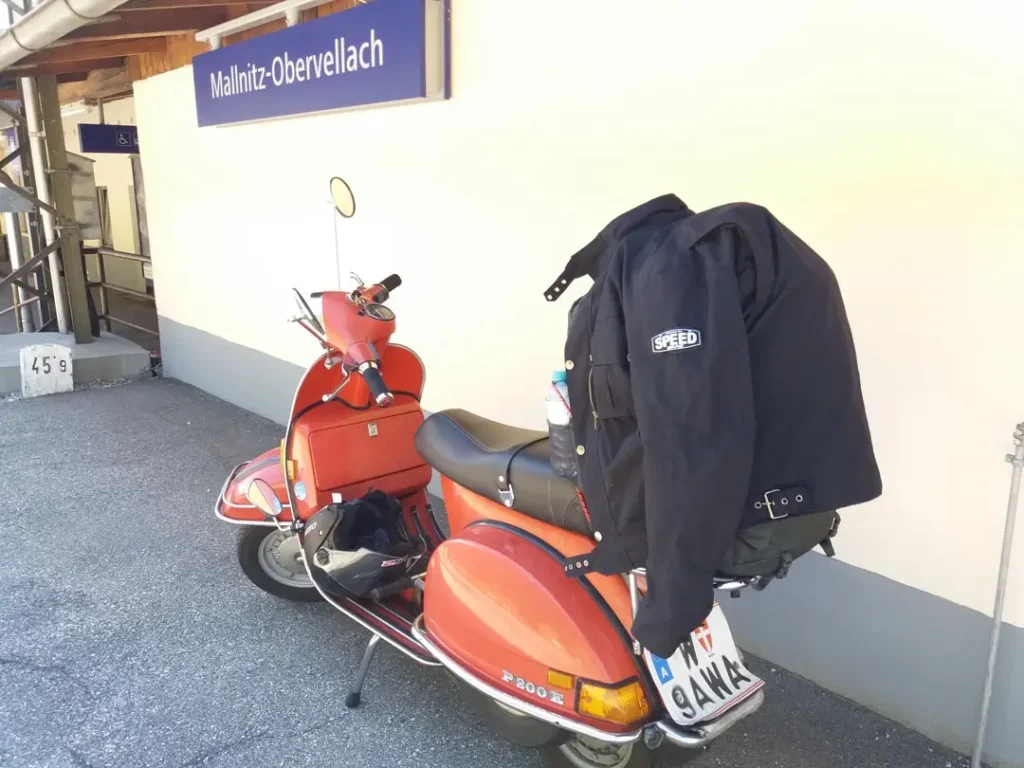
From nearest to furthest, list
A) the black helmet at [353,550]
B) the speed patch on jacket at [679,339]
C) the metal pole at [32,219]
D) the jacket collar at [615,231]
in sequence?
the speed patch on jacket at [679,339]
the jacket collar at [615,231]
the black helmet at [353,550]
the metal pole at [32,219]

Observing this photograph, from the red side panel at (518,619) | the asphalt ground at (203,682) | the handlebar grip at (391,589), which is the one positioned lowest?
the asphalt ground at (203,682)

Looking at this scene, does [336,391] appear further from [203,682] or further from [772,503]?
[772,503]

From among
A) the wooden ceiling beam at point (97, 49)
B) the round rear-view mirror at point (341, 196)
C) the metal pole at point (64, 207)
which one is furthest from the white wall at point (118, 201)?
the round rear-view mirror at point (341, 196)

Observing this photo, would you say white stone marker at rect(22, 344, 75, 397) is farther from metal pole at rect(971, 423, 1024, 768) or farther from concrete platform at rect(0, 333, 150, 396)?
metal pole at rect(971, 423, 1024, 768)

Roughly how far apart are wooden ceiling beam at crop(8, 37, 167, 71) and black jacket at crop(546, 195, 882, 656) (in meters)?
5.95

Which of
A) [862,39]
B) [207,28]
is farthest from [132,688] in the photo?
[207,28]

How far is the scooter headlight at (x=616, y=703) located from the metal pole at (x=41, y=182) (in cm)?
752

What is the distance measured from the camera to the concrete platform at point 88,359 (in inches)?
259

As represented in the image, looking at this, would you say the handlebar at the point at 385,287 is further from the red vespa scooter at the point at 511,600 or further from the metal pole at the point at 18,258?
the metal pole at the point at 18,258

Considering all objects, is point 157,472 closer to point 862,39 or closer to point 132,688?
point 132,688

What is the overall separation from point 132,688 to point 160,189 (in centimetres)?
518

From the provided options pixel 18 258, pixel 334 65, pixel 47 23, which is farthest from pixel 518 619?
pixel 18 258

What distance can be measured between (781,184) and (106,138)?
710 cm

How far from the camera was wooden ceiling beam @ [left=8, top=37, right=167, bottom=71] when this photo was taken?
6012 mm
